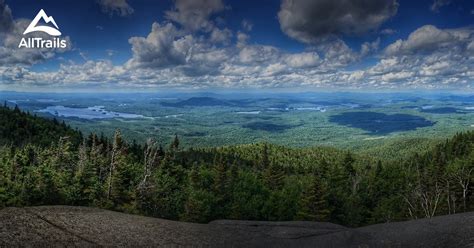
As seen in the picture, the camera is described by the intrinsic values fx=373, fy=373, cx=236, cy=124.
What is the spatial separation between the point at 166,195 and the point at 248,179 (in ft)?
70.7

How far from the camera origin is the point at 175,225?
1830 cm

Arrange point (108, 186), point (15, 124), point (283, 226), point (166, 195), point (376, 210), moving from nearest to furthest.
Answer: point (283, 226), point (108, 186), point (166, 195), point (376, 210), point (15, 124)

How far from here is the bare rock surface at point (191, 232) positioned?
15.1 meters

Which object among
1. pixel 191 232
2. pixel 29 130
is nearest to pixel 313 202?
pixel 191 232

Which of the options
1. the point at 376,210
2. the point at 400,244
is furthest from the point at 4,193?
the point at 376,210

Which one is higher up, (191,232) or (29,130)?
(191,232)

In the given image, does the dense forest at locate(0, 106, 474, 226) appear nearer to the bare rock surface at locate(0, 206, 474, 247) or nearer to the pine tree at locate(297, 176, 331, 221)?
the pine tree at locate(297, 176, 331, 221)

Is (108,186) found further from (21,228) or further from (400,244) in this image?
(400,244)

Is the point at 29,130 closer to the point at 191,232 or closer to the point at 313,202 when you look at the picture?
the point at 313,202

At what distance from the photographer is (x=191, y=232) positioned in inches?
691

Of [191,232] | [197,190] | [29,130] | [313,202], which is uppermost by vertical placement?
[191,232]

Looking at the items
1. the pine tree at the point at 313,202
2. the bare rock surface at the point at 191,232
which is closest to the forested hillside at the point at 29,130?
the pine tree at the point at 313,202

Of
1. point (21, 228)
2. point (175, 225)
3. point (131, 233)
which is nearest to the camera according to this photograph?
point (21, 228)

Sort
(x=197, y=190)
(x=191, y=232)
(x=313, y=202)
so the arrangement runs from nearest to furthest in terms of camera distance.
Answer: (x=191, y=232)
(x=313, y=202)
(x=197, y=190)
